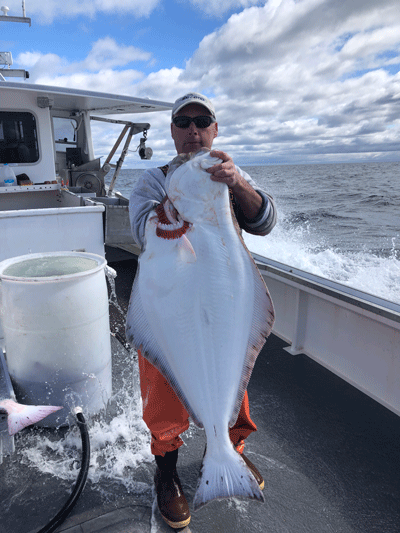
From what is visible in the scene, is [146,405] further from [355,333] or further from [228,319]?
[355,333]

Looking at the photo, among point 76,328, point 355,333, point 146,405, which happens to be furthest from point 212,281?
point 355,333

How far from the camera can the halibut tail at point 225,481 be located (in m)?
1.32

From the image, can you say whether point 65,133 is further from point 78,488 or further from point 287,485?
point 287,485

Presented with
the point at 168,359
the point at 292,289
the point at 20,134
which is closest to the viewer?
the point at 168,359

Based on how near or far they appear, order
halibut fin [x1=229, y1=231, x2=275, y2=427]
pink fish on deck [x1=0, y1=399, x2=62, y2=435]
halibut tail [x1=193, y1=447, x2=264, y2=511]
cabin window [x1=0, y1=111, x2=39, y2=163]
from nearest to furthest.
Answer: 1. halibut tail [x1=193, y1=447, x2=264, y2=511]
2. halibut fin [x1=229, y1=231, x2=275, y2=427]
3. pink fish on deck [x1=0, y1=399, x2=62, y2=435]
4. cabin window [x1=0, y1=111, x2=39, y2=163]

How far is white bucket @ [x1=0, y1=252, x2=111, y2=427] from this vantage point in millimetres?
2277

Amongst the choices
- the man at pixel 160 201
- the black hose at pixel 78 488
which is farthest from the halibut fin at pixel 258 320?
the black hose at pixel 78 488

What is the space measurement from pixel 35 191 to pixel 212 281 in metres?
5.35

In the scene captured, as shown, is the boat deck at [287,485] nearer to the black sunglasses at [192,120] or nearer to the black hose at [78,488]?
the black hose at [78,488]

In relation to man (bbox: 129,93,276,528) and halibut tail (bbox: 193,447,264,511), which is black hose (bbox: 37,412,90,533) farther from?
halibut tail (bbox: 193,447,264,511)

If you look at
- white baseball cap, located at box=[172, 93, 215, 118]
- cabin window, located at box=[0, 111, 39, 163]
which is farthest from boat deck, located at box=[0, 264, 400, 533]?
cabin window, located at box=[0, 111, 39, 163]

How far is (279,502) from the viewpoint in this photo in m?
1.97

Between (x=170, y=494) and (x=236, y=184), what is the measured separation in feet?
5.12

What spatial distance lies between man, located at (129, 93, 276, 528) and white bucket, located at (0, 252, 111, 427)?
770mm
